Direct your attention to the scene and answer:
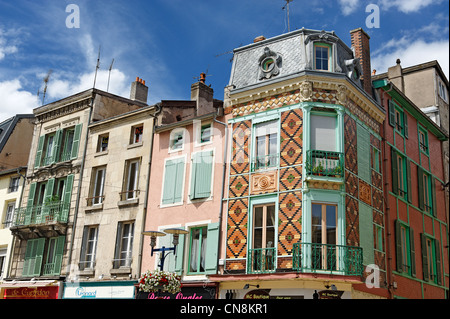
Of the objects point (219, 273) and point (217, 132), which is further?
point (217, 132)

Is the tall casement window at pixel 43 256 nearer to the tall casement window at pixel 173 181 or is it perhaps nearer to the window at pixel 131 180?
the window at pixel 131 180

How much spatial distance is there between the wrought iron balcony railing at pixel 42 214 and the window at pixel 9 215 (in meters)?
0.69

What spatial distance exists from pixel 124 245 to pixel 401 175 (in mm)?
10771

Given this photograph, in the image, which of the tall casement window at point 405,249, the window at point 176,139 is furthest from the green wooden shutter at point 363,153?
the window at point 176,139

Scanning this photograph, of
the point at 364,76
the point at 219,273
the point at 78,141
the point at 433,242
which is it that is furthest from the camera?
the point at 78,141

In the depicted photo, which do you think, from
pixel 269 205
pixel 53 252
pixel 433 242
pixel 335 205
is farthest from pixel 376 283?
pixel 53 252

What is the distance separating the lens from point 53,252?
2180 centimetres

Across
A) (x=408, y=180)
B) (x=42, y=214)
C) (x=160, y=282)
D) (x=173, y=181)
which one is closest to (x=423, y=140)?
(x=408, y=180)

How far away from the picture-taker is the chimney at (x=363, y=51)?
62.1 feet

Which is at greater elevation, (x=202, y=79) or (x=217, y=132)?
(x=202, y=79)

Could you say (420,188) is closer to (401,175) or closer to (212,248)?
(401,175)
